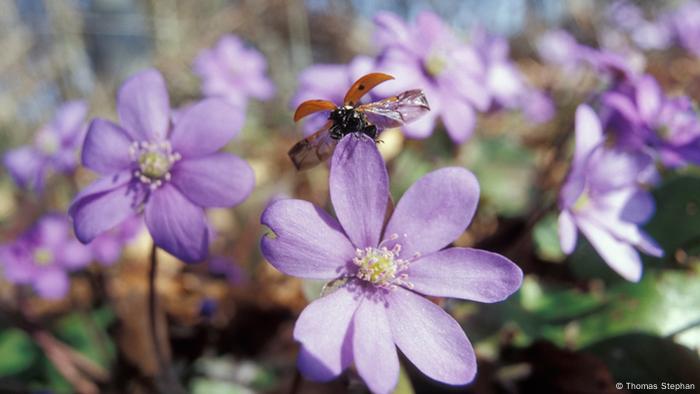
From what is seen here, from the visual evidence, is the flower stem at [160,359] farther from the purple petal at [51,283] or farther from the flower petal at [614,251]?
the flower petal at [614,251]

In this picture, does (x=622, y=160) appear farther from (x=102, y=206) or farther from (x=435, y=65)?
(x=102, y=206)

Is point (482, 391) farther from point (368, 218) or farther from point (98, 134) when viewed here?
point (98, 134)

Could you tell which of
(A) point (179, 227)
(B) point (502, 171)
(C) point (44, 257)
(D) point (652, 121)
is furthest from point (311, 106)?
(B) point (502, 171)

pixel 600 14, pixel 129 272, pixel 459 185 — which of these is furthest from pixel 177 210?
pixel 600 14

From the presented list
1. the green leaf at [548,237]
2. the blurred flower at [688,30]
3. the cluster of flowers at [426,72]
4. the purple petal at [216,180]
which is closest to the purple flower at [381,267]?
the purple petal at [216,180]

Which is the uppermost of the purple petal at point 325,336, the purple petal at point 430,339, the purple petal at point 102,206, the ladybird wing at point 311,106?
the ladybird wing at point 311,106

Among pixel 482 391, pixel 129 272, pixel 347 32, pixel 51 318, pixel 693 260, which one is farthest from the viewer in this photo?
pixel 347 32
